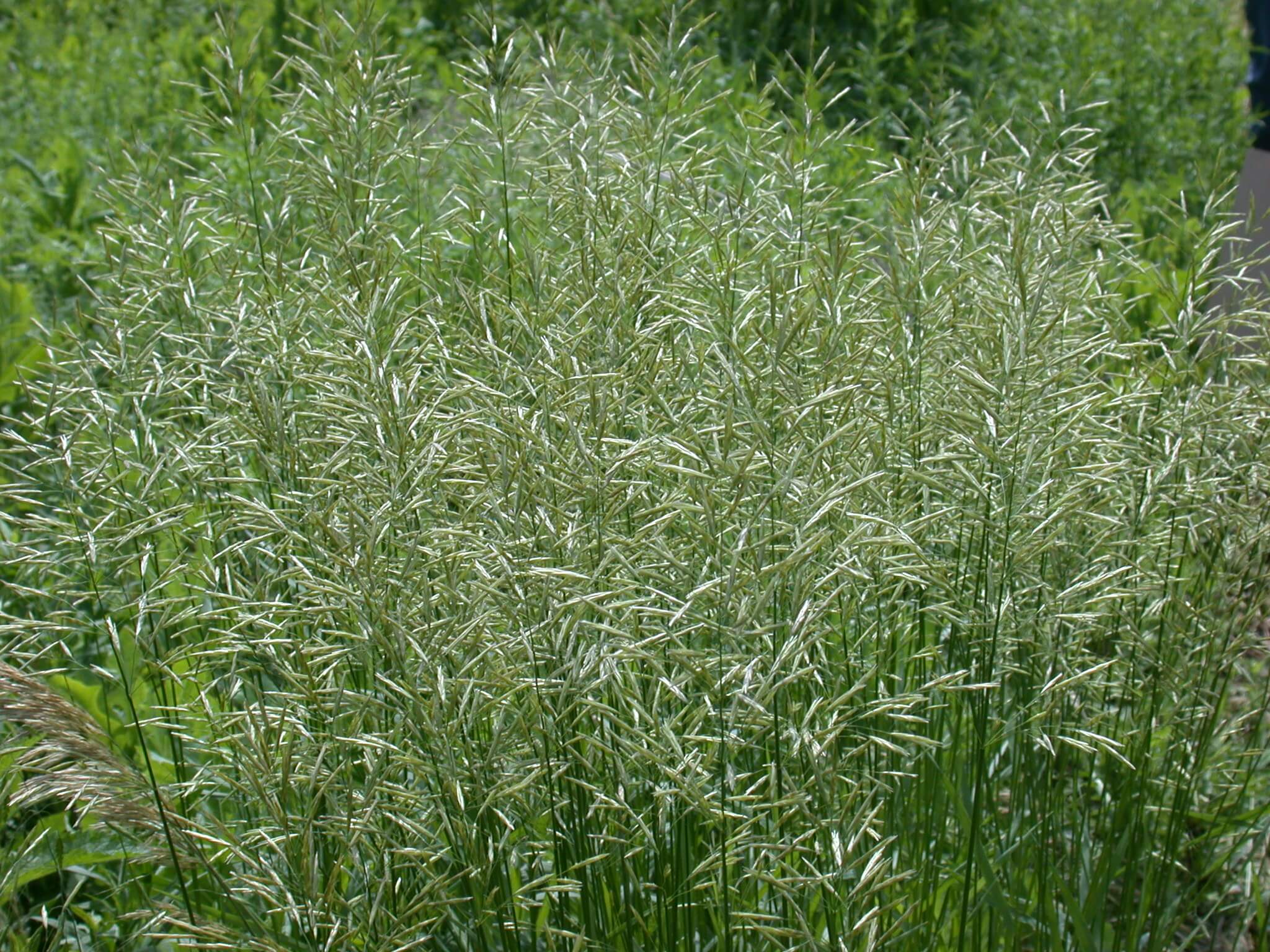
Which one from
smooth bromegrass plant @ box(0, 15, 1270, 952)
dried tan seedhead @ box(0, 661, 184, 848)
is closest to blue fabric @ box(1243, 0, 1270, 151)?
smooth bromegrass plant @ box(0, 15, 1270, 952)

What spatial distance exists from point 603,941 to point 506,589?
0.41m

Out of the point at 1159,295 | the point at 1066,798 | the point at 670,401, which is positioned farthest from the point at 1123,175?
the point at 670,401

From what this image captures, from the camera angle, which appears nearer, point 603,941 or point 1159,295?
point 603,941

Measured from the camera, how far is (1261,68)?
4.53 m

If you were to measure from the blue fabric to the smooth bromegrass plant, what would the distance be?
2.38 metres

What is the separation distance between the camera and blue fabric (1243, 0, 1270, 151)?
4.35 m

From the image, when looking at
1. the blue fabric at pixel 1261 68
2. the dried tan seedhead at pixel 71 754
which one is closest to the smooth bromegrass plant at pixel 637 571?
the dried tan seedhead at pixel 71 754

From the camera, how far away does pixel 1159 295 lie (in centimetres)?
338

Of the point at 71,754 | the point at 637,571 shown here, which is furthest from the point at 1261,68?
the point at 71,754

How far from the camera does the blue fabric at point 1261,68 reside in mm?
4348

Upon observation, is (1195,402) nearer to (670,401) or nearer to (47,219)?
(670,401)

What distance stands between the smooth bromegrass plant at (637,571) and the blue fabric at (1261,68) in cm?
238

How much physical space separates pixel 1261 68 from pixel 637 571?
3976 mm

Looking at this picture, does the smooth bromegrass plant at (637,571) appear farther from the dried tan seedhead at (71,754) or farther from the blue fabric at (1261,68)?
the blue fabric at (1261,68)
